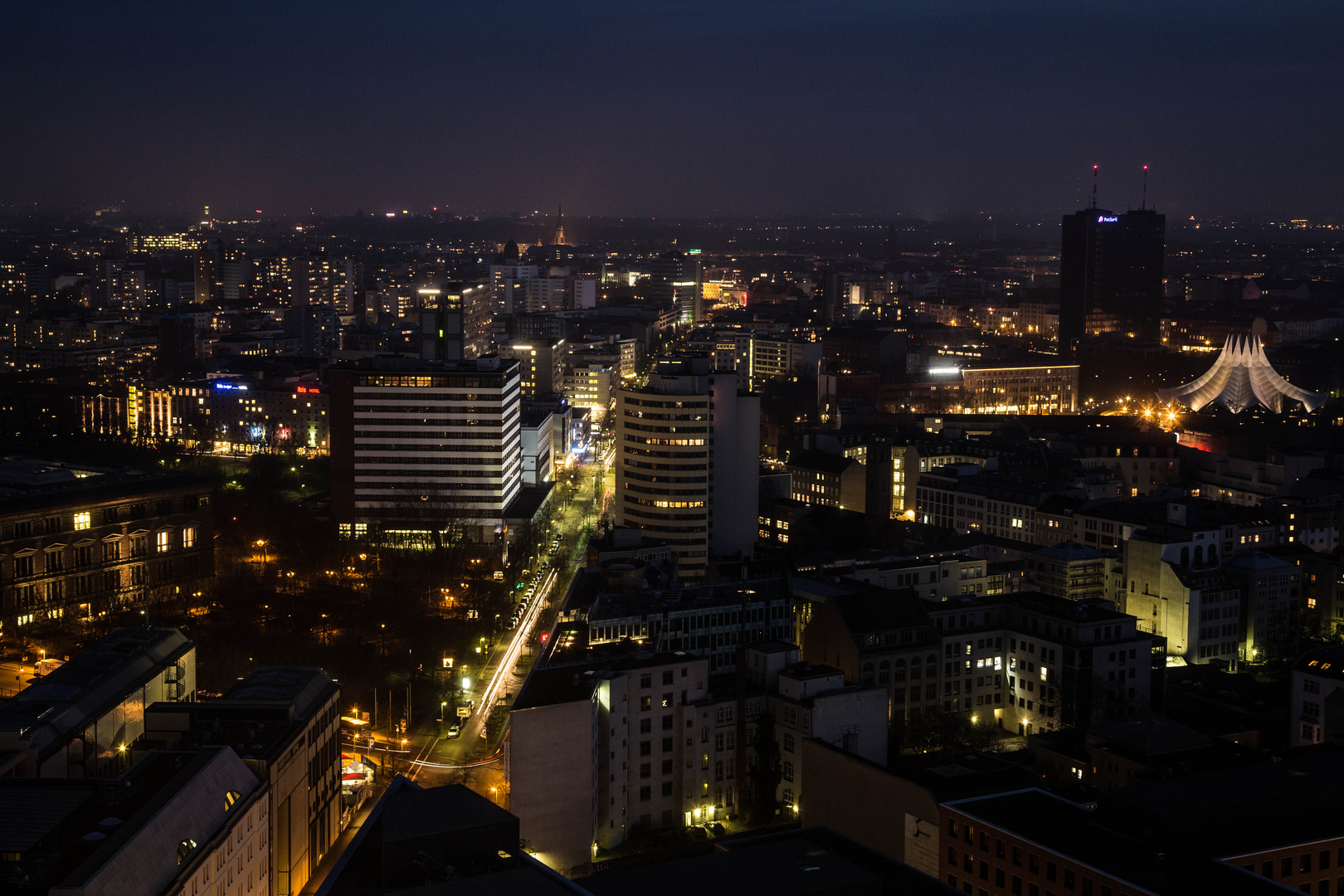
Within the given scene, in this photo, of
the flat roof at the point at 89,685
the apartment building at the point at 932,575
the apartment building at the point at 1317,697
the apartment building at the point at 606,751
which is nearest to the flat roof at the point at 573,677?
the apartment building at the point at 606,751

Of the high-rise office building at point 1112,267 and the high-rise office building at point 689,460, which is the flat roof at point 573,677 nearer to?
the high-rise office building at point 689,460

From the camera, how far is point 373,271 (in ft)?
307

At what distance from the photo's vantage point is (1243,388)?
45562 millimetres

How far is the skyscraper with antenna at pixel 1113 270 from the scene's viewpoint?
66.3 m

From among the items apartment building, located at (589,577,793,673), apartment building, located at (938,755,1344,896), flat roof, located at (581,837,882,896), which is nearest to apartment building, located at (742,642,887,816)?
apartment building, located at (589,577,793,673)

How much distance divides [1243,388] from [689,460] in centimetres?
2494

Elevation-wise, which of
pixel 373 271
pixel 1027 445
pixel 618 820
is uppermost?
pixel 373 271

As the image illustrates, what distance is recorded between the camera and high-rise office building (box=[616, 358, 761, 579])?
27.4 meters

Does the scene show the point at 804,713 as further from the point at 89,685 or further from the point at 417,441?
the point at 417,441

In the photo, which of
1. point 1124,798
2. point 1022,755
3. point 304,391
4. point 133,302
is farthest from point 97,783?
point 133,302

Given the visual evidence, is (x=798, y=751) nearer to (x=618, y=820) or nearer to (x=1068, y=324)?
(x=618, y=820)

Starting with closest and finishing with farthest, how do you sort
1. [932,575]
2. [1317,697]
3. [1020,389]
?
[1317,697]
[932,575]
[1020,389]

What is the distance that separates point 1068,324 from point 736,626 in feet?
159

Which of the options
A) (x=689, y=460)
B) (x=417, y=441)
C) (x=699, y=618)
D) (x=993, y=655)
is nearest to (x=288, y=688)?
(x=699, y=618)
